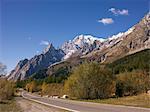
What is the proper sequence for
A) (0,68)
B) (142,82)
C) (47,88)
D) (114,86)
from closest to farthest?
(0,68) < (114,86) < (142,82) < (47,88)

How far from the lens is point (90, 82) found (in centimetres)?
8256

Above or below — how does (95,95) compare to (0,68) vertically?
below

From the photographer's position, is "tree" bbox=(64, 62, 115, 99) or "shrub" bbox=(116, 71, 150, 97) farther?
"shrub" bbox=(116, 71, 150, 97)

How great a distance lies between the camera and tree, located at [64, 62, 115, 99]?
82625mm

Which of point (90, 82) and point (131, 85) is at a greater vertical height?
point (131, 85)

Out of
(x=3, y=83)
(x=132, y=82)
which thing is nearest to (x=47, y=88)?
(x=132, y=82)

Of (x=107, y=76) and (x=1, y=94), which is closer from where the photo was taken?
(x=1, y=94)

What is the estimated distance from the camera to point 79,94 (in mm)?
83938

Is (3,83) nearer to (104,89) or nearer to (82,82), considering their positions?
(82,82)

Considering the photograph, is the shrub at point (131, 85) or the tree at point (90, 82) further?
the shrub at point (131, 85)

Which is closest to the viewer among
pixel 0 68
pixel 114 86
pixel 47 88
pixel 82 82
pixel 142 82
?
pixel 0 68

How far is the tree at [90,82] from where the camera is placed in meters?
82.6

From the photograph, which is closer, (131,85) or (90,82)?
(90,82)

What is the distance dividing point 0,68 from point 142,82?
4618 centimetres
